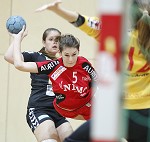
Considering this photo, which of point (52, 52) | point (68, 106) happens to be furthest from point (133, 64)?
point (52, 52)

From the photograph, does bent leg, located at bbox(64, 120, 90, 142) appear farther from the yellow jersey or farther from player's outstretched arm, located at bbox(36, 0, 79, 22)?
player's outstretched arm, located at bbox(36, 0, 79, 22)

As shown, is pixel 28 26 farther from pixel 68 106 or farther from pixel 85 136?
pixel 85 136

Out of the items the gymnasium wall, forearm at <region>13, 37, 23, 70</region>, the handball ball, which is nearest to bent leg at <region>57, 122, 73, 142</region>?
forearm at <region>13, 37, 23, 70</region>

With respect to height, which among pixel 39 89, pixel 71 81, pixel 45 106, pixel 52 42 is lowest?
pixel 45 106

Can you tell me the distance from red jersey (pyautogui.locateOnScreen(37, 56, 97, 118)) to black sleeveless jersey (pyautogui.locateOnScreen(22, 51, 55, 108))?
35cm

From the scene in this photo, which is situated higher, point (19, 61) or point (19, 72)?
point (19, 61)

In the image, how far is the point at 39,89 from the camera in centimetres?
434

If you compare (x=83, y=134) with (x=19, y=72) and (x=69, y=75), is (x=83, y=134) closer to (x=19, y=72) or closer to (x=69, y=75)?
(x=69, y=75)

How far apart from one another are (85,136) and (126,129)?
217 millimetres

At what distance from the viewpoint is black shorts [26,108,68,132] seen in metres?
4.08

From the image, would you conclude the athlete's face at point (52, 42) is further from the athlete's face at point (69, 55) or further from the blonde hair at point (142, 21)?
the blonde hair at point (142, 21)

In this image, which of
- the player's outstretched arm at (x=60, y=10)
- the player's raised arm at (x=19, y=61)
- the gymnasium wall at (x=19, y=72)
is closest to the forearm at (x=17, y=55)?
the player's raised arm at (x=19, y=61)

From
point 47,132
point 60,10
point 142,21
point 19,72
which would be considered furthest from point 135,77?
point 19,72

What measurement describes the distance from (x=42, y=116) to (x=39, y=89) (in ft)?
1.04
